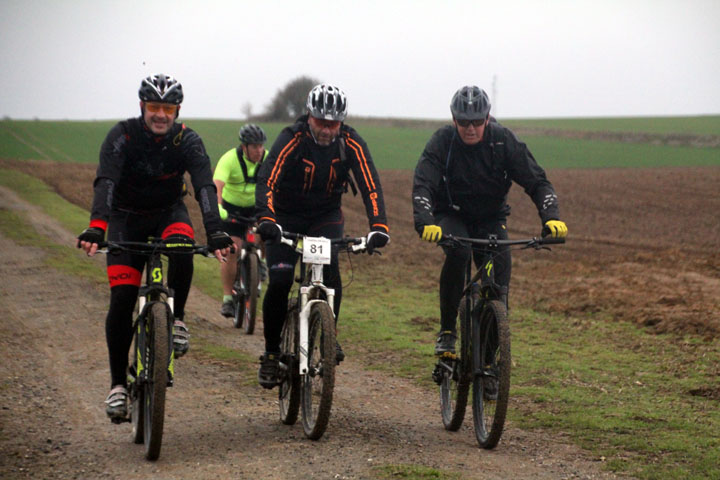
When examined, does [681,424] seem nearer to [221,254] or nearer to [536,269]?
[221,254]

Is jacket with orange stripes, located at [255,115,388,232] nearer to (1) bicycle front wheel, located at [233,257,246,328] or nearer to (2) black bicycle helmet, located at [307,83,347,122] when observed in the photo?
(2) black bicycle helmet, located at [307,83,347,122]

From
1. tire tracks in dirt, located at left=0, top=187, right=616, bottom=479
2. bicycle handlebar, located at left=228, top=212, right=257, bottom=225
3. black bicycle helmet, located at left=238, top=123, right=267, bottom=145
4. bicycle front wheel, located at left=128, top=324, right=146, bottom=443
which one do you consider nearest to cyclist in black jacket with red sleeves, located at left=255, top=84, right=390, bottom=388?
tire tracks in dirt, located at left=0, top=187, right=616, bottom=479

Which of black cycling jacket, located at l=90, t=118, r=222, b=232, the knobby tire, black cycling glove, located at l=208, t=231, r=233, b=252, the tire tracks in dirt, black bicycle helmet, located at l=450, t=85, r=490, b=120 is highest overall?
black bicycle helmet, located at l=450, t=85, r=490, b=120

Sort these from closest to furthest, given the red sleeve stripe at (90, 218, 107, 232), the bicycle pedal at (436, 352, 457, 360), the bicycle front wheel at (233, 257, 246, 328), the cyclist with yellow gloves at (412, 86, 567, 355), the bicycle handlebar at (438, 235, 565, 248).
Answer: the red sleeve stripe at (90, 218, 107, 232), the bicycle handlebar at (438, 235, 565, 248), the cyclist with yellow gloves at (412, 86, 567, 355), the bicycle pedal at (436, 352, 457, 360), the bicycle front wheel at (233, 257, 246, 328)

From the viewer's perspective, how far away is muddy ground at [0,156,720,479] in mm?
5488

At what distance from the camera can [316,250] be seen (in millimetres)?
6105

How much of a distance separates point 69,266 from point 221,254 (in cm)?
947

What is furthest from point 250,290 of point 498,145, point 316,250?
point 498,145

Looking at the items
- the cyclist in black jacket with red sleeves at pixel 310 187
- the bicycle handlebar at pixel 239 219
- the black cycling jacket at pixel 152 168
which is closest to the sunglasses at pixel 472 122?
the cyclist in black jacket with red sleeves at pixel 310 187

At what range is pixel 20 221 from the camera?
64.8 ft

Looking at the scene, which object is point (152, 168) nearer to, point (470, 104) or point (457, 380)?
point (470, 104)

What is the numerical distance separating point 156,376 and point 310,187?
1913mm

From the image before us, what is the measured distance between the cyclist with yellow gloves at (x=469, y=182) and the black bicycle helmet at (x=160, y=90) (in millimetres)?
1837

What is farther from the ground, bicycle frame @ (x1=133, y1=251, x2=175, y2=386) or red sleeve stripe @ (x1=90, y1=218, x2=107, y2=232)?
red sleeve stripe @ (x1=90, y1=218, x2=107, y2=232)
